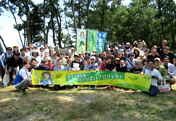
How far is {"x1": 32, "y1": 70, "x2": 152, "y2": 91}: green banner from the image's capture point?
6.40 m

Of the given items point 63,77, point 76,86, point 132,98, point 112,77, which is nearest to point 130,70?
point 112,77

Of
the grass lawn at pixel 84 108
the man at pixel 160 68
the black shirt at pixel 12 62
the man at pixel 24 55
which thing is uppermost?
the man at pixel 24 55

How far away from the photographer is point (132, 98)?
517 cm

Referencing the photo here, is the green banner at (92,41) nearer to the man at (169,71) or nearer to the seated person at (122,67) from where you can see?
the seated person at (122,67)

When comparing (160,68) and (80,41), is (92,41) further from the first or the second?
(160,68)

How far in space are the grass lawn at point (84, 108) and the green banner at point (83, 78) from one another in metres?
1.09

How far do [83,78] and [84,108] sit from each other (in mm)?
2480

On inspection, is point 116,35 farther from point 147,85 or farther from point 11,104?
point 11,104

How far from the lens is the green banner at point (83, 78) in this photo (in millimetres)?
6402

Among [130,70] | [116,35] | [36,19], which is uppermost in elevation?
[36,19]

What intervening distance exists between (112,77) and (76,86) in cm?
186

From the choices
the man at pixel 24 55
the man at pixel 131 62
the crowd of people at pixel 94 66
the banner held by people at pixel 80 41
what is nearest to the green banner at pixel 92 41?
the banner held by people at pixel 80 41

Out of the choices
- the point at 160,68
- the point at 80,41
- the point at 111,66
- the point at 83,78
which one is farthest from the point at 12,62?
the point at 160,68

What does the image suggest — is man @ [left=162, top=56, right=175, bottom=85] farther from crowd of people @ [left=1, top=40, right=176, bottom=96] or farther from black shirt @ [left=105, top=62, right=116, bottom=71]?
black shirt @ [left=105, top=62, right=116, bottom=71]
